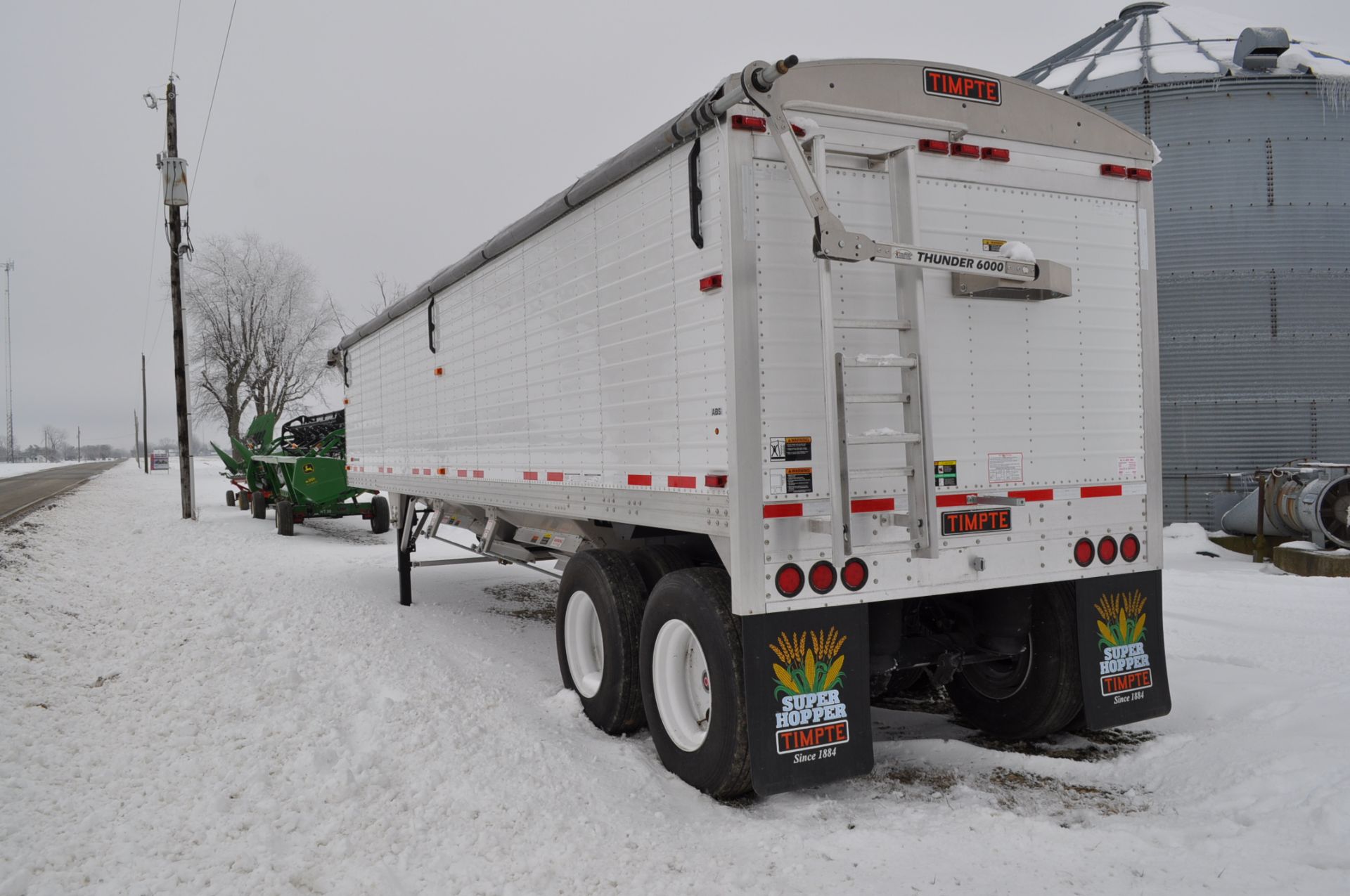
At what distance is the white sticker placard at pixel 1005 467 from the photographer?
4.50 m

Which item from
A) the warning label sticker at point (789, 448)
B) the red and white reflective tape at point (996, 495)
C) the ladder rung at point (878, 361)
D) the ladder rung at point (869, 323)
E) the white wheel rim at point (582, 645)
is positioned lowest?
the white wheel rim at point (582, 645)

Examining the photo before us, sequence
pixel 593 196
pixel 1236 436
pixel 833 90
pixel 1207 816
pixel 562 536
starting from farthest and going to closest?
pixel 1236 436 → pixel 562 536 → pixel 593 196 → pixel 833 90 → pixel 1207 816

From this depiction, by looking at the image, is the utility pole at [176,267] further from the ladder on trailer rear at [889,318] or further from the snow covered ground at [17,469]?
the snow covered ground at [17,469]

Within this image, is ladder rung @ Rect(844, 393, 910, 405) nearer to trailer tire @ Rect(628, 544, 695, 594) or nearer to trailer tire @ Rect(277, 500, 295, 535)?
trailer tire @ Rect(628, 544, 695, 594)

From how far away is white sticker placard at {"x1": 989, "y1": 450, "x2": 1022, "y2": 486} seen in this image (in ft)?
14.8

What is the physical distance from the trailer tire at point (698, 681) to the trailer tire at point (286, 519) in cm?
1394

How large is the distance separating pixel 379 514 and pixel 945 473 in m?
13.5

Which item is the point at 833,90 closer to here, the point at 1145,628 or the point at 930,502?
the point at 930,502

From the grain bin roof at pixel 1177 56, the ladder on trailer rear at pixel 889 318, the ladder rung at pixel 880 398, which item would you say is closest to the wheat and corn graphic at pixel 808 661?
the ladder on trailer rear at pixel 889 318

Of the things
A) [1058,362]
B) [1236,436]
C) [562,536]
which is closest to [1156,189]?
[1236,436]

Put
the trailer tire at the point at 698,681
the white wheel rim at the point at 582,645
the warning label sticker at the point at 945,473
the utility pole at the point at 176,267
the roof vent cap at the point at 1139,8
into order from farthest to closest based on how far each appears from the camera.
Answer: the utility pole at the point at 176,267
the roof vent cap at the point at 1139,8
the white wheel rim at the point at 582,645
the warning label sticker at the point at 945,473
the trailer tire at the point at 698,681

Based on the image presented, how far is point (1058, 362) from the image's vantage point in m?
4.73

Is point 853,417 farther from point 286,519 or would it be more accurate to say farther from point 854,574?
point 286,519

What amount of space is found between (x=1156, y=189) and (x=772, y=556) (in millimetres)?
10870
